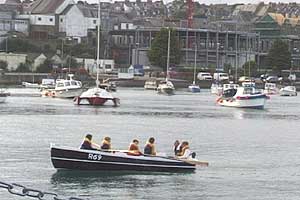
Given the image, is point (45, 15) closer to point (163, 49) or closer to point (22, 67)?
point (22, 67)

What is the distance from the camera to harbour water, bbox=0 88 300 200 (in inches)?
1310

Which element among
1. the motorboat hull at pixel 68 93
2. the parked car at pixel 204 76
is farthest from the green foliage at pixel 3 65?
the motorboat hull at pixel 68 93

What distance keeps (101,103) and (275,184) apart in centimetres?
5483

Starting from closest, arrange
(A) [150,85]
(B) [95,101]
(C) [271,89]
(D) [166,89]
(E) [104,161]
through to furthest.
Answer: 1. (E) [104,161]
2. (B) [95,101]
3. (D) [166,89]
4. (C) [271,89]
5. (A) [150,85]

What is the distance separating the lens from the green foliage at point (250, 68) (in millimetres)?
164200

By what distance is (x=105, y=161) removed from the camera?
36188 mm

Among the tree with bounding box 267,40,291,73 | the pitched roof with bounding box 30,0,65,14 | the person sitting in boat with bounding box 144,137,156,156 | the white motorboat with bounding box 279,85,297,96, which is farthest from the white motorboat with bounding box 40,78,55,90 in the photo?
the person sitting in boat with bounding box 144,137,156,156

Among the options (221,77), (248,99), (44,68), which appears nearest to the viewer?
(248,99)

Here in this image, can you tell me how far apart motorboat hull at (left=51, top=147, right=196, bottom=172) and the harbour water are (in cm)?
34

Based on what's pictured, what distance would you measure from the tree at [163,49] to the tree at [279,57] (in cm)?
2241

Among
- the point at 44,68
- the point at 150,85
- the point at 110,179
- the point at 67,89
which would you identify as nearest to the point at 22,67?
the point at 44,68

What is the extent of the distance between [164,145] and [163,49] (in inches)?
4148

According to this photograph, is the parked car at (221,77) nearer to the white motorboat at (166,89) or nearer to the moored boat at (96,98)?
the white motorboat at (166,89)

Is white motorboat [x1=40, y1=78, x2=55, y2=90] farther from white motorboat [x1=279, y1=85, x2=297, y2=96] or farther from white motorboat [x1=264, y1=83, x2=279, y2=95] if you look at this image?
white motorboat [x1=279, y1=85, x2=297, y2=96]
